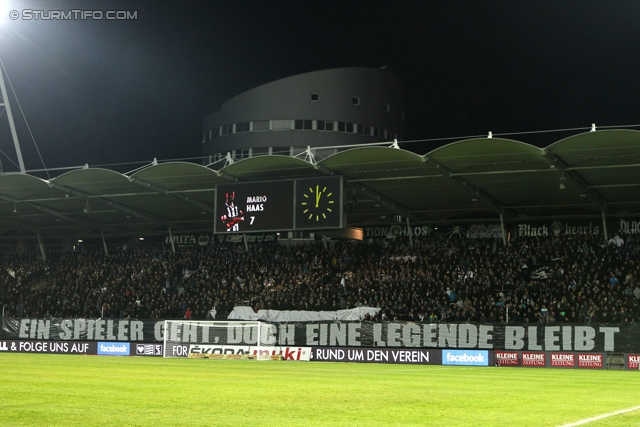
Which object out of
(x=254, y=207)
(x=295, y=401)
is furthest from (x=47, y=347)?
(x=295, y=401)

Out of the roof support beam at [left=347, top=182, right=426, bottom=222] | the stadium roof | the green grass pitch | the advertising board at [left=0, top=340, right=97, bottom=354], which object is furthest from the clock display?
the green grass pitch

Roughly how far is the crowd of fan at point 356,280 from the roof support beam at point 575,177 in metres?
2.03

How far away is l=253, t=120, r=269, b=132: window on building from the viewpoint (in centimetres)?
5922

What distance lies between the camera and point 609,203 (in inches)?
1676

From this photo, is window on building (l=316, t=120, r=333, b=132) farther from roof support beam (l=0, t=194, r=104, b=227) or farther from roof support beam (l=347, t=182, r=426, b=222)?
roof support beam (l=0, t=194, r=104, b=227)

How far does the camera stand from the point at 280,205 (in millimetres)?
37250

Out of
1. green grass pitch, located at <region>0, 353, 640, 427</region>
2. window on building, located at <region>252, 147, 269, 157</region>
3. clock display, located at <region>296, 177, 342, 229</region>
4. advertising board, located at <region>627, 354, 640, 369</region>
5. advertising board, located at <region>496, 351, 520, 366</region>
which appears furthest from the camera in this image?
window on building, located at <region>252, 147, 269, 157</region>

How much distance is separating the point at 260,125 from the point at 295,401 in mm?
46600

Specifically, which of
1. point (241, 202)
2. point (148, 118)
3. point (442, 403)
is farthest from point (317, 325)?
point (148, 118)

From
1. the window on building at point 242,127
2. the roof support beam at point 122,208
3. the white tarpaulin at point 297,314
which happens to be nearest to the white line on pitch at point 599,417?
the white tarpaulin at point 297,314

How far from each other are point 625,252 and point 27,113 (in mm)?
42292

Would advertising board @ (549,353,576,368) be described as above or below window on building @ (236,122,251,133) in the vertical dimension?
below

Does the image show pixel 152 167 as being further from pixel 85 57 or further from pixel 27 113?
pixel 27 113

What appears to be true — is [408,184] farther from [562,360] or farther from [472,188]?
[562,360]
